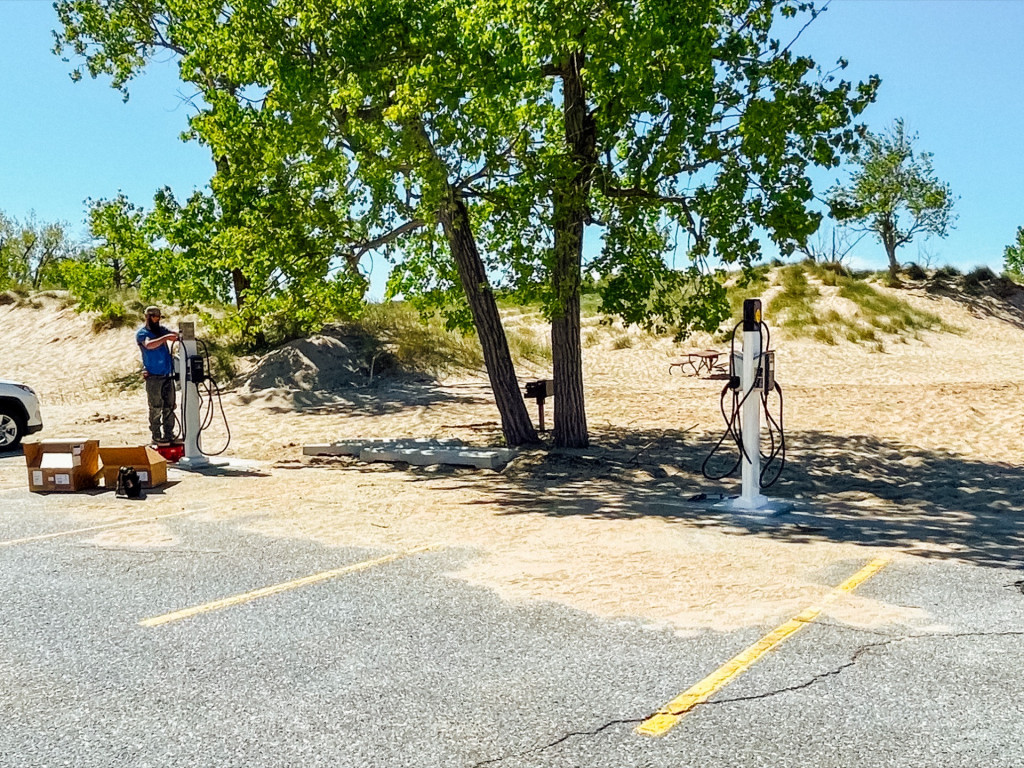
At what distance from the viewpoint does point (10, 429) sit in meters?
15.3

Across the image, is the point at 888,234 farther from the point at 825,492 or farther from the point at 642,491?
the point at 642,491

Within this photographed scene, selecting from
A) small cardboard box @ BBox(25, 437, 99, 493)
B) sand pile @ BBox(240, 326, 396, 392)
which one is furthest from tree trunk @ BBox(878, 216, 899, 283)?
small cardboard box @ BBox(25, 437, 99, 493)

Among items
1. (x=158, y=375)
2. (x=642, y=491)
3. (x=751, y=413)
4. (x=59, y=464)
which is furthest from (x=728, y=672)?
(x=158, y=375)

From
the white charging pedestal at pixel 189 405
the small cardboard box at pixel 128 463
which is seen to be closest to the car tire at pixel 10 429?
the white charging pedestal at pixel 189 405

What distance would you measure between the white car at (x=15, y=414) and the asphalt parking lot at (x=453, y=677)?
9.08 m

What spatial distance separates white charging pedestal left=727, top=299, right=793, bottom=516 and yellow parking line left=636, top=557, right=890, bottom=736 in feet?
9.50

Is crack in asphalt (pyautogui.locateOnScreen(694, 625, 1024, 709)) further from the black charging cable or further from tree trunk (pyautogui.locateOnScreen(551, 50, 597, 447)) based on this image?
tree trunk (pyautogui.locateOnScreen(551, 50, 597, 447))

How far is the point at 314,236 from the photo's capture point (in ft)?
47.6

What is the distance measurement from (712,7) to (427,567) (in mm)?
7988

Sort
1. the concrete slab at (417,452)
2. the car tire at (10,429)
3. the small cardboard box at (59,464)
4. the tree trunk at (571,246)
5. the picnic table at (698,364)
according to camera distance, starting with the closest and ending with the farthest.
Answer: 1. the small cardboard box at (59,464)
2. the tree trunk at (571,246)
3. the concrete slab at (417,452)
4. the car tire at (10,429)
5. the picnic table at (698,364)

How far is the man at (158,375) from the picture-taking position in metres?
13.9

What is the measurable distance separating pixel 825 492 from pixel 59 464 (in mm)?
8560

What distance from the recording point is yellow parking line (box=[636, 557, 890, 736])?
440cm

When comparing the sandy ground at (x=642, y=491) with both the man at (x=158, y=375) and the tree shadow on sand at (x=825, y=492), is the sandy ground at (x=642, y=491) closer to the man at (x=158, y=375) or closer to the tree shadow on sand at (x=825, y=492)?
the tree shadow on sand at (x=825, y=492)
